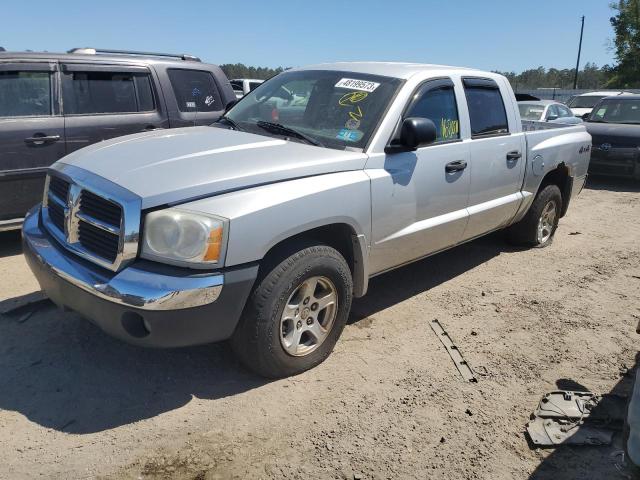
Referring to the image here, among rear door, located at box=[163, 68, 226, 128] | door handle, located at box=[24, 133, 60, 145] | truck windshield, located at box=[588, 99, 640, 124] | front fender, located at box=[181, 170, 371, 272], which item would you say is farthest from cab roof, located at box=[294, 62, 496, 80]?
truck windshield, located at box=[588, 99, 640, 124]

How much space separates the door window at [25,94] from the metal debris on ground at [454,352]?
13.8 ft

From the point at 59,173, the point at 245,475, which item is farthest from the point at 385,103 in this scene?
the point at 245,475

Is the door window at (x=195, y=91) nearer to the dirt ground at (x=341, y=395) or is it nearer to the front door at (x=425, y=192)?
the dirt ground at (x=341, y=395)

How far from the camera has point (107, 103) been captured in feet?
18.6

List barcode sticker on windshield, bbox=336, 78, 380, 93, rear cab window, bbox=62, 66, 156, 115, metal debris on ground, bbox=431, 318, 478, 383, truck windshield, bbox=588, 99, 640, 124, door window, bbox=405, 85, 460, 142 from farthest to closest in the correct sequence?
truck windshield, bbox=588, 99, 640, 124 < rear cab window, bbox=62, 66, 156, 115 < door window, bbox=405, 85, 460, 142 < barcode sticker on windshield, bbox=336, 78, 380, 93 < metal debris on ground, bbox=431, 318, 478, 383

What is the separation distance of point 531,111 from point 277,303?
38.3 ft

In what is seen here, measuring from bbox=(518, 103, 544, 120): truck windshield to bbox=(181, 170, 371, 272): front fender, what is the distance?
10522mm

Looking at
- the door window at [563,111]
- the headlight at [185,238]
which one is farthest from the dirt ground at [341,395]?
the door window at [563,111]

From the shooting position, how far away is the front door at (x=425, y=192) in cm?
A: 356

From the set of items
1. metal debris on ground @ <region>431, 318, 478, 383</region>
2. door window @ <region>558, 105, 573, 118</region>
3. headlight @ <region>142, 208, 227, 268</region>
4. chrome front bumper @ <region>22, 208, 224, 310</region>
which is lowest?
metal debris on ground @ <region>431, 318, 478, 383</region>

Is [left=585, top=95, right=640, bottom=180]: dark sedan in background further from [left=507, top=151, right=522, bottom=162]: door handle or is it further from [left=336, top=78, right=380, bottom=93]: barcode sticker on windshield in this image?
[left=336, top=78, right=380, bottom=93]: barcode sticker on windshield

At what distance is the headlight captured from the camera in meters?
2.63

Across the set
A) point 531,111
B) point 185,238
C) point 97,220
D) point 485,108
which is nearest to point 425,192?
point 485,108

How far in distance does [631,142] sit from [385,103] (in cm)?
831
